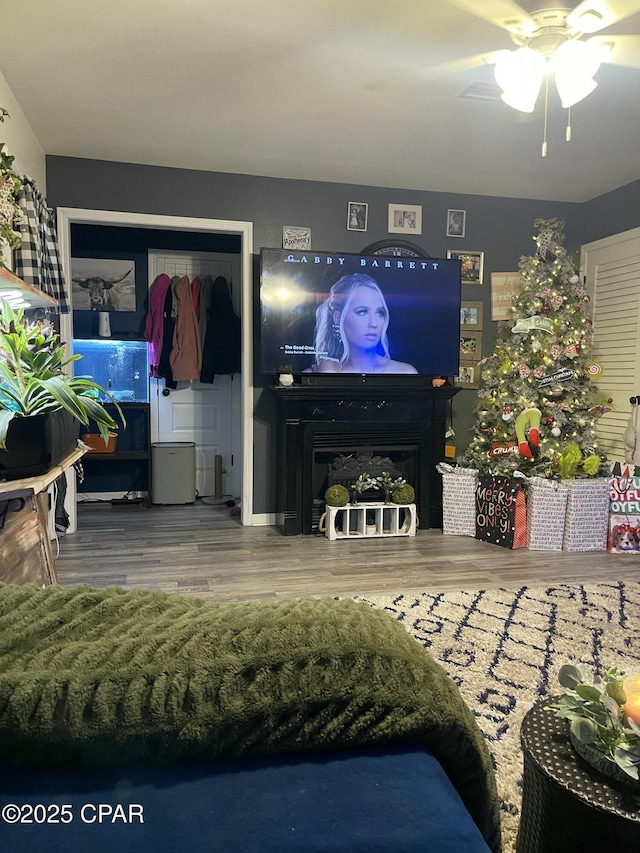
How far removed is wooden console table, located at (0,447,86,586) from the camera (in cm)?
163

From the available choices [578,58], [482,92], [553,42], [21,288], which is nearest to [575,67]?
[578,58]

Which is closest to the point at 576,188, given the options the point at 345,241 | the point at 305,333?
the point at 345,241

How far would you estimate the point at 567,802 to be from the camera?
3.33ft

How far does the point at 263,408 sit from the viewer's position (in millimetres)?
4449

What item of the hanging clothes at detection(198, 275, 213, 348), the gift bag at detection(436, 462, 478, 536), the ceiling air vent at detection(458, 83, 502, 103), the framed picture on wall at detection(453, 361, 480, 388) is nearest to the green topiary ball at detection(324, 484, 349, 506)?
the gift bag at detection(436, 462, 478, 536)

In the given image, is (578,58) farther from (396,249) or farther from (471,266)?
(471,266)

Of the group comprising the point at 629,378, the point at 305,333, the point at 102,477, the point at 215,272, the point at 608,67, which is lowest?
the point at 102,477

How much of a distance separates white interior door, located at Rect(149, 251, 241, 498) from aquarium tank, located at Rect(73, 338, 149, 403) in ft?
0.51

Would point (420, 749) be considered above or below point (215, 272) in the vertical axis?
below

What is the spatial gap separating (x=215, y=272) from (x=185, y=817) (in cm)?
532

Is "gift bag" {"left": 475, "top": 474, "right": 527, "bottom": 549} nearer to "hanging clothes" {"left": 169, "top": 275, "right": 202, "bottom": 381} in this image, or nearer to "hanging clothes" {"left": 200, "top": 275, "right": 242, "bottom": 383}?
"hanging clothes" {"left": 200, "top": 275, "right": 242, "bottom": 383}

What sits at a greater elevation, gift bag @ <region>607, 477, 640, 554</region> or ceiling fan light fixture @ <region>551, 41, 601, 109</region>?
ceiling fan light fixture @ <region>551, 41, 601, 109</region>

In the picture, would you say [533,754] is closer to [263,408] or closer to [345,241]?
[263,408]

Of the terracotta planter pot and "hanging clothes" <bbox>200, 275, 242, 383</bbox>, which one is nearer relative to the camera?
the terracotta planter pot
